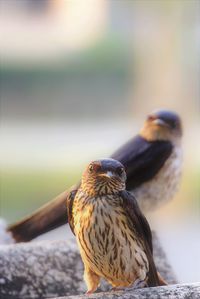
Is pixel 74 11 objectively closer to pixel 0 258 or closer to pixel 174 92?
pixel 174 92

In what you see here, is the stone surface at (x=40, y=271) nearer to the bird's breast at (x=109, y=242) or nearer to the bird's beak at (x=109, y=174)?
the bird's breast at (x=109, y=242)

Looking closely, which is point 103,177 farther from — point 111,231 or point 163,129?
point 163,129

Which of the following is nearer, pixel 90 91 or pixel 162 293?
pixel 162 293

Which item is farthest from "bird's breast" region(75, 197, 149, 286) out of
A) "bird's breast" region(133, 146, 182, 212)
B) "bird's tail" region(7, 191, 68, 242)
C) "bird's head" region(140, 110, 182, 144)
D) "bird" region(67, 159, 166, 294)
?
"bird's head" region(140, 110, 182, 144)

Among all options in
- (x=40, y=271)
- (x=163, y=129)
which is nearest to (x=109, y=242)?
(x=40, y=271)

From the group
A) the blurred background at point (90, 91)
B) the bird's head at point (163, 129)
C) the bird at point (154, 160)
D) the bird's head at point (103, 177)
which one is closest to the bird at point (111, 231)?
the bird's head at point (103, 177)

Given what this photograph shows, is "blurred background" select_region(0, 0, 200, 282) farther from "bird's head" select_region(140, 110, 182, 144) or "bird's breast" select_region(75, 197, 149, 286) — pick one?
"bird's breast" select_region(75, 197, 149, 286)
